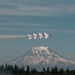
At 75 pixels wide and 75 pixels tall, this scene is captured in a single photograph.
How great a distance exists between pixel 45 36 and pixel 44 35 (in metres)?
0.53

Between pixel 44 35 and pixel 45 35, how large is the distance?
0.66 meters

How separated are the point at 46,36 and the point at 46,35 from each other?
1.24m

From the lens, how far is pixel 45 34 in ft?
416

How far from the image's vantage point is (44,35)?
126 meters

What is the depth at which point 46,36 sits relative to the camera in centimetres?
12612

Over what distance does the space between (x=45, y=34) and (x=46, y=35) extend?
0.65 m

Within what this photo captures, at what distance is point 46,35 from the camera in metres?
127

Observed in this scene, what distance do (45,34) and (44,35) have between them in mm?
1060

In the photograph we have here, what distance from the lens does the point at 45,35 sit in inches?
4980

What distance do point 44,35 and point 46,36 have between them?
2.56 feet

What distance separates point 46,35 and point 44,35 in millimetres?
1546

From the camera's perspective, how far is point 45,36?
125688mm
